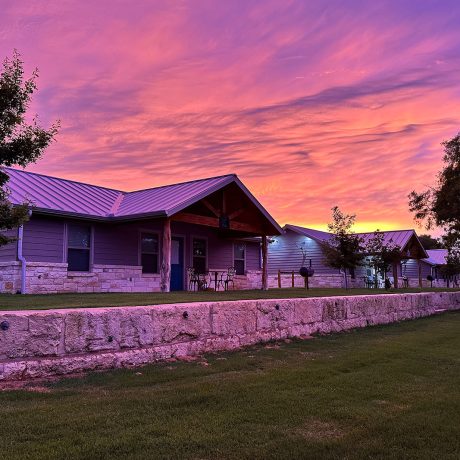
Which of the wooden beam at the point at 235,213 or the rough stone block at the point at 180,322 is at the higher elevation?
the wooden beam at the point at 235,213

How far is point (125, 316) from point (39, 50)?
7.56m

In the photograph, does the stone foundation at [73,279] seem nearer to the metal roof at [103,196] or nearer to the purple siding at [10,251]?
the purple siding at [10,251]

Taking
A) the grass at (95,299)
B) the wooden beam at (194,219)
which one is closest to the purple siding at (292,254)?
the wooden beam at (194,219)

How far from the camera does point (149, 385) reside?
5.21m

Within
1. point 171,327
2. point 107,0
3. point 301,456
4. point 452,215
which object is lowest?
point 301,456

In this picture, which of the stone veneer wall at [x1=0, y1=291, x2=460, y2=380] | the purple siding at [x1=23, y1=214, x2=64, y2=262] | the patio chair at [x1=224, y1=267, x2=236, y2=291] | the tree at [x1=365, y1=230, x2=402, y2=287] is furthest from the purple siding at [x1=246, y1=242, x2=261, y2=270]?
the stone veneer wall at [x1=0, y1=291, x2=460, y2=380]

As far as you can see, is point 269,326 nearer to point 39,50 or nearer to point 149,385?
point 149,385

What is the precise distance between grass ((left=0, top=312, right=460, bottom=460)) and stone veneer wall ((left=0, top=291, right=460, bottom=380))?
30cm

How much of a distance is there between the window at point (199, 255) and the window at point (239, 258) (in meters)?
2.12

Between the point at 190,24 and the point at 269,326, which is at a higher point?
the point at 190,24

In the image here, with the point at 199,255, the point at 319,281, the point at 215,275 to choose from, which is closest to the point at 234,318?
the point at 215,275

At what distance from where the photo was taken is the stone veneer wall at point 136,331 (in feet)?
17.1

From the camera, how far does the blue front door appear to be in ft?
60.6

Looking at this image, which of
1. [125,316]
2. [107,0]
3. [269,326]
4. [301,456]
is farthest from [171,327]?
[107,0]
